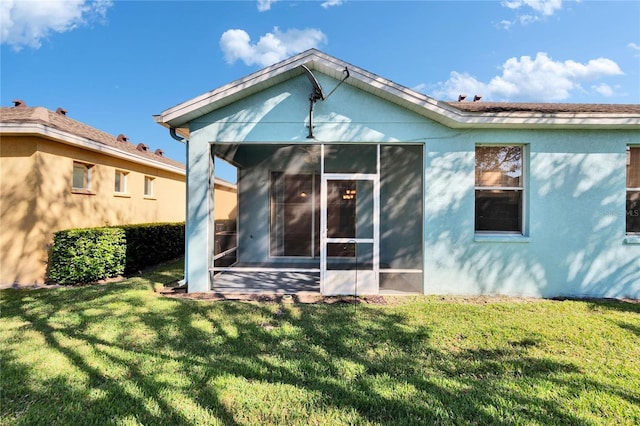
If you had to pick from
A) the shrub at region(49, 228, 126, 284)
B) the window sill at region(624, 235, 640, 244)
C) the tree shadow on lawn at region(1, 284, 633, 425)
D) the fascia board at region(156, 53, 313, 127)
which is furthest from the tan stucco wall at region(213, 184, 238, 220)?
the window sill at region(624, 235, 640, 244)

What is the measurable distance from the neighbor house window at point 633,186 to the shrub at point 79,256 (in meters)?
12.0

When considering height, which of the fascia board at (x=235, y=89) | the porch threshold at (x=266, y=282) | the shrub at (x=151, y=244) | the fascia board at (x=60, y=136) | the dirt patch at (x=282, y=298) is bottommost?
the dirt patch at (x=282, y=298)

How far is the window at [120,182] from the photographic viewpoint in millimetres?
10641

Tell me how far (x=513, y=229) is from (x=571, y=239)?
106 cm

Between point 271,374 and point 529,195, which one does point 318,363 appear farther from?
point 529,195

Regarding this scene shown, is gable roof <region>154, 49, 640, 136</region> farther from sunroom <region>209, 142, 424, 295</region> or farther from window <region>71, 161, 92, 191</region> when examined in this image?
window <region>71, 161, 92, 191</region>

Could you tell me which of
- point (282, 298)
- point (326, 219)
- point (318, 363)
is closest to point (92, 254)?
point (282, 298)

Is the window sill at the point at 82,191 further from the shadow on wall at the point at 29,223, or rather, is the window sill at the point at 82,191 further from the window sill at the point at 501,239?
the window sill at the point at 501,239

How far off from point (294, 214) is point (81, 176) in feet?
21.0

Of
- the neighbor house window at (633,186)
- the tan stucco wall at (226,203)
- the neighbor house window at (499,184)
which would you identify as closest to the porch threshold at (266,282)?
the tan stucco wall at (226,203)

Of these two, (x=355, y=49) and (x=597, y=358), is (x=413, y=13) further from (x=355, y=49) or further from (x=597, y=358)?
(x=597, y=358)

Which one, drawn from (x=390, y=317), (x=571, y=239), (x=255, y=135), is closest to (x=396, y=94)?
(x=255, y=135)

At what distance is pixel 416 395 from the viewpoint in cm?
281

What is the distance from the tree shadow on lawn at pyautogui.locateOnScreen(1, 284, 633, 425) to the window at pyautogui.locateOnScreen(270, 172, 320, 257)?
4350mm
